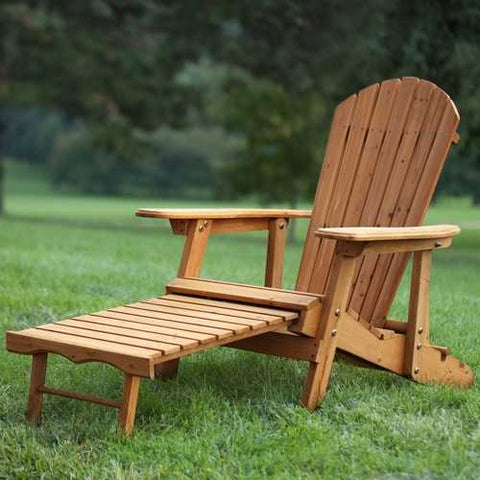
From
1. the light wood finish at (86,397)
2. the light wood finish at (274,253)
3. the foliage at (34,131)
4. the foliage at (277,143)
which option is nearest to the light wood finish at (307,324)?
the light wood finish at (86,397)

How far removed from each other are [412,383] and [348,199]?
3.14ft

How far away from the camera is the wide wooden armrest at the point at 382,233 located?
3.29 m

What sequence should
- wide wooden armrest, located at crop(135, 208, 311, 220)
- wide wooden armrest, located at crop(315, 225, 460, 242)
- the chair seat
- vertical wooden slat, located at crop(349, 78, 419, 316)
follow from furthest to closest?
vertical wooden slat, located at crop(349, 78, 419, 316)
wide wooden armrest, located at crop(135, 208, 311, 220)
wide wooden armrest, located at crop(315, 225, 460, 242)
the chair seat

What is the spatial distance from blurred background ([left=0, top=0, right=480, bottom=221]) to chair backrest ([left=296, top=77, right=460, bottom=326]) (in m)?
6.62

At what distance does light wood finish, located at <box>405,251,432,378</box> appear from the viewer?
3.78 metres

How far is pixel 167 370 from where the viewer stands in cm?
387

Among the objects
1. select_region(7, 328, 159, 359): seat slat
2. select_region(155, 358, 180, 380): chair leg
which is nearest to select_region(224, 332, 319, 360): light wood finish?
select_region(155, 358, 180, 380): chair leg

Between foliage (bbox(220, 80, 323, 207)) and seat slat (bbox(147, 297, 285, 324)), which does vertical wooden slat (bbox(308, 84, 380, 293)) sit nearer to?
seat slat (bbox(147, 297, 285, 324))

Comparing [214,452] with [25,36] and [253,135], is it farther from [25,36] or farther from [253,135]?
[25,36]

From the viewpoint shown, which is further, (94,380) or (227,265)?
(227,265)

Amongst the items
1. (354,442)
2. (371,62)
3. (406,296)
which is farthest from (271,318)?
(371,62)

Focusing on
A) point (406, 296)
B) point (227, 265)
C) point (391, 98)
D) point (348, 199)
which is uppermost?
point (391, 98)

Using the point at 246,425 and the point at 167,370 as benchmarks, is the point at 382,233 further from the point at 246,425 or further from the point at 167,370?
the point at 167,370

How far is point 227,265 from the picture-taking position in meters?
8.45
